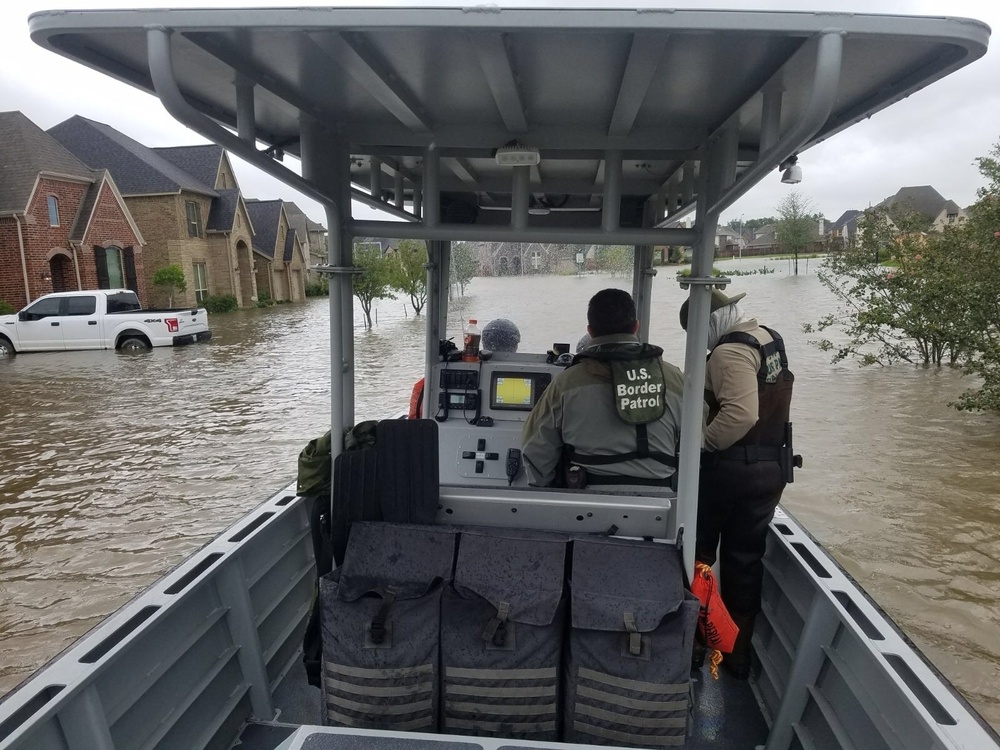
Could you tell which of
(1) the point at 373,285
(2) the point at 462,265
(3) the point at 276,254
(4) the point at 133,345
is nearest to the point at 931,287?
(2) the point at 462,265

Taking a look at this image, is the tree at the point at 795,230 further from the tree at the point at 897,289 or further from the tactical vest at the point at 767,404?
the tactical vest at the point at 767,404

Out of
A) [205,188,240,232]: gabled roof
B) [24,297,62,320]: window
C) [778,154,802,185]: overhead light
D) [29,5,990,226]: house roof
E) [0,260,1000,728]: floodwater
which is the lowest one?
[0,260,1000,728]: floodwater

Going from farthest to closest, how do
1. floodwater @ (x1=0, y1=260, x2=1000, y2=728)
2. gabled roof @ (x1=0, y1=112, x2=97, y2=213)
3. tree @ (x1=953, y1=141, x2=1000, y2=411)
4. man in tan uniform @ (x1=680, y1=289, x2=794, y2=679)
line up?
gabled roof @ (x1=0, y1=112, x2=97, y2=213) < tree @ (x1=953, y1=141, x2=1000, y2=411) < floodwater @ (x1=0, y1=260, x2=1000, y2=728) < man in tan uniform @ (x1=680, y1=289, x2=794, y2=679)

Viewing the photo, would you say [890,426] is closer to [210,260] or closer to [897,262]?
[897,262]

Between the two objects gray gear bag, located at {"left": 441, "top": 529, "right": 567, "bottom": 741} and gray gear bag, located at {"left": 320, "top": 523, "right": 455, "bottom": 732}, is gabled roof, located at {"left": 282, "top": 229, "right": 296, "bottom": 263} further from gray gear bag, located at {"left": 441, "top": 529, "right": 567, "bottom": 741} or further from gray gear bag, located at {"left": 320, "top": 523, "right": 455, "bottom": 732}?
gray gear bag, located at {"left": 441, "top": 529, "right": 567, "bottom": 741}

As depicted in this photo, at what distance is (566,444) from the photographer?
2.64 meters

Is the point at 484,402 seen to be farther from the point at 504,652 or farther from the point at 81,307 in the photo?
the point at 81,307

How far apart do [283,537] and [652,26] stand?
258 centimetres

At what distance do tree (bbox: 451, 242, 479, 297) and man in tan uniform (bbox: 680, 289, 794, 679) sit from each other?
2076 mm

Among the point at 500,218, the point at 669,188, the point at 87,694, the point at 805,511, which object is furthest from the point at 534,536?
the point at 805,511

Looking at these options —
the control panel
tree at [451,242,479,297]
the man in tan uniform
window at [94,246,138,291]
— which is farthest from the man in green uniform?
window at [94,246,138,291]

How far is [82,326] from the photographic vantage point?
667 inches

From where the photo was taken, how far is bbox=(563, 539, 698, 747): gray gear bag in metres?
1.96

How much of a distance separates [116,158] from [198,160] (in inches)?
211
